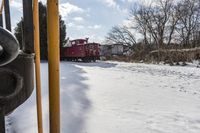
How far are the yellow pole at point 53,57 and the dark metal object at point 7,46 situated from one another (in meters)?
0.19

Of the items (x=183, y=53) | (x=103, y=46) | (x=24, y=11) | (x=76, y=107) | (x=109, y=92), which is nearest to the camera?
(x=24, y=11)

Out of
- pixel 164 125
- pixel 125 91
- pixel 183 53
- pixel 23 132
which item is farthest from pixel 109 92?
pixel 183 53

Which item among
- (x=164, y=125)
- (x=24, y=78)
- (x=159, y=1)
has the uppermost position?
(x=159, y=1)

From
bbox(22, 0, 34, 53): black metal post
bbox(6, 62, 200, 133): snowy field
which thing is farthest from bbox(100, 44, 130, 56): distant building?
bbox(22, 0, 34, 53): black metal post

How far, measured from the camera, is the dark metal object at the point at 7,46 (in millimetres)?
980

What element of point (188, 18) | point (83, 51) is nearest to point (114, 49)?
point (188, 18)

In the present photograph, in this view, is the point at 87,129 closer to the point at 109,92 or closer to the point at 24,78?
the point at 24,78

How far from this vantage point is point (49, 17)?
1.17m

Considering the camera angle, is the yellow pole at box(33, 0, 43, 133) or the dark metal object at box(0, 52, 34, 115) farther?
the yellow pole at box(33, 0, 43, 133)

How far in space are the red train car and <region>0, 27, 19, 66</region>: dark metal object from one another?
18.1 meters

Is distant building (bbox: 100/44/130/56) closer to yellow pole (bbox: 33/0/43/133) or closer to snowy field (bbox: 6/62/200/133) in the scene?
snowy field (bbox: 6/62/200/133)

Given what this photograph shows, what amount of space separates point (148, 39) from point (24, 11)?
29.2 metres

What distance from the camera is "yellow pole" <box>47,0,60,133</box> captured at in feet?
3.82

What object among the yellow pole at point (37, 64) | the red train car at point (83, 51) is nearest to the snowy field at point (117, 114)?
the yellow pole at point (37, 64)
